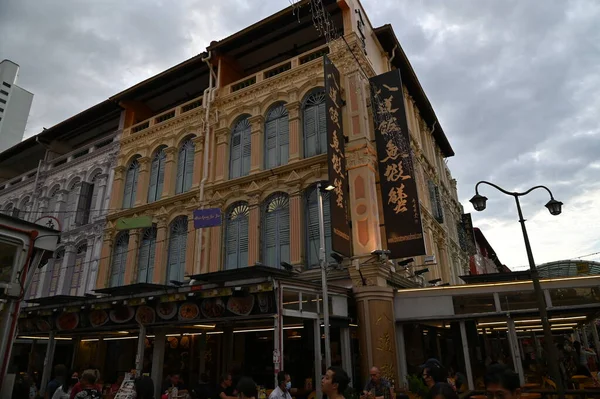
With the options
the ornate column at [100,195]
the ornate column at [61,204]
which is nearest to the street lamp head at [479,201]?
the ornate column at [100,195]

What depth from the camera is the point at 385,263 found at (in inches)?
578

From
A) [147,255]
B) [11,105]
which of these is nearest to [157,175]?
[147,255]

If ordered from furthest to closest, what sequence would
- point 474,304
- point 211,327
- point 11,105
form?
point 11,105
point 211,327
point 474,304

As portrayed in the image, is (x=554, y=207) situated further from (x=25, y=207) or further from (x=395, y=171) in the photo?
(x=25, y=207)

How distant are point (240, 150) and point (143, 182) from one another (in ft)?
20.8

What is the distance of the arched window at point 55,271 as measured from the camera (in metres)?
23.5

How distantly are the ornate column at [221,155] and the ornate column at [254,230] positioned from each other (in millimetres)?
2400

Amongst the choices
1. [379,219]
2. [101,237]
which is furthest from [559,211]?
[101,237]

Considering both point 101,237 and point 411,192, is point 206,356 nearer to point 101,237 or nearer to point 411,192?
point 101,237

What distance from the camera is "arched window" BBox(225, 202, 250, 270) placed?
1769cm

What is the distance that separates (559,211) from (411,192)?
4850mm

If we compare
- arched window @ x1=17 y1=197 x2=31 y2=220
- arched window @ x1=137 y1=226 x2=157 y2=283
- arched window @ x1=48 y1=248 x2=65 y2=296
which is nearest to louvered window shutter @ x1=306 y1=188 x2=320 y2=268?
arched window @ x1=137 y1=226 x2=157 y2=283

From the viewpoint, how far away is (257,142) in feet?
62.6

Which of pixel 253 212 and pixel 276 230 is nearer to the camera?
pixel 276 230
